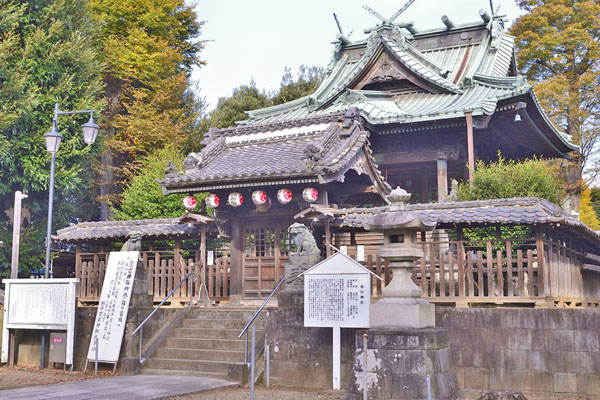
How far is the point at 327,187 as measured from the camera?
17531mm

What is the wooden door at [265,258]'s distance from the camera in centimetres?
1784

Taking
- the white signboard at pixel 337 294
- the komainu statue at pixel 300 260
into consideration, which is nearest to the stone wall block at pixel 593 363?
the white signboard at pixel 337 294

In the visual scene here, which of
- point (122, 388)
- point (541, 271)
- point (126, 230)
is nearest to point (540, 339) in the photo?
point (541, 271)

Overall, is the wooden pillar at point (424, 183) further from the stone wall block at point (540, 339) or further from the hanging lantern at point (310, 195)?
the stone wall block at point (540, 339)

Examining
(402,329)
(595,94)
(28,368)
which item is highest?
(595,94)

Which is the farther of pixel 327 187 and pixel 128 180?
pixel 128 180

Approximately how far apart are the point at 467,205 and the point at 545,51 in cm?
2232

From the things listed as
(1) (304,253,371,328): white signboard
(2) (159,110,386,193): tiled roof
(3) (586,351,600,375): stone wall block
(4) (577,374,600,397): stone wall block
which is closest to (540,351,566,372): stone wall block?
(4) (577,374,600,397): stone wall block

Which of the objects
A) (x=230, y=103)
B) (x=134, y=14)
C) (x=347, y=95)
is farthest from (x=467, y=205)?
(x=230, y=103)

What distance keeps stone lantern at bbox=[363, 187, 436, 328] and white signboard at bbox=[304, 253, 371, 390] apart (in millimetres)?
853

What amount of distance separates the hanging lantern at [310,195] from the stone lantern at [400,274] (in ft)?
16.6

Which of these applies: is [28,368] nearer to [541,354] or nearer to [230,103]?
[541,354]

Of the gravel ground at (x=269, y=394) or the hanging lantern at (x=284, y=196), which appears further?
the hanging lantern at (x=284, y=196)

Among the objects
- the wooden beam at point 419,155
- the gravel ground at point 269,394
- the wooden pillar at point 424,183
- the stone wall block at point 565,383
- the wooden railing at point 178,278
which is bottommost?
the gravel ground at point 269,394
